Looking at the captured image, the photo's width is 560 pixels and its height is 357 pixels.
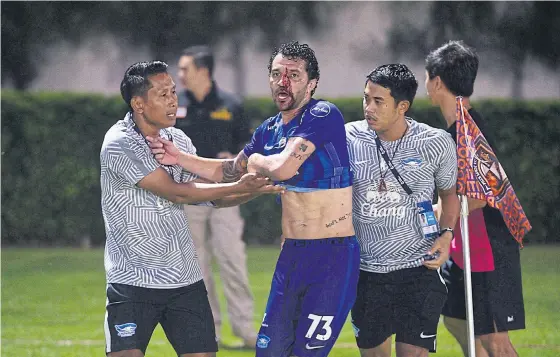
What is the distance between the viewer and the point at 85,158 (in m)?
17.2

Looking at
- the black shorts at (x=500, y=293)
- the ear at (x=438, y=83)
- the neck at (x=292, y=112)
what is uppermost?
the ear at (x=438, y=83)

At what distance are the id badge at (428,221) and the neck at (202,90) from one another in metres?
4.17

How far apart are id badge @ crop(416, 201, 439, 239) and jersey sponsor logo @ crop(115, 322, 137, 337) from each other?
186 cm

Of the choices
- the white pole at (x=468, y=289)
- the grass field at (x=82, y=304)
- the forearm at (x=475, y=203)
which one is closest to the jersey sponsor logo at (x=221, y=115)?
the grass field at (x=82, y=304)

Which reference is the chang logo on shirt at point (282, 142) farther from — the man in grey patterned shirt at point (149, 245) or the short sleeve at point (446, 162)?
the short sleeve at point (446, 162)

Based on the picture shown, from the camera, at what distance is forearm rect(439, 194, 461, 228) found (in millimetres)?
6289

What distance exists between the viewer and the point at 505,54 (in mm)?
18844

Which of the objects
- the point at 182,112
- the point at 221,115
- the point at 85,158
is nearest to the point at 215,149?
the point at 221,115

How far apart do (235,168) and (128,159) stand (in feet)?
2.61

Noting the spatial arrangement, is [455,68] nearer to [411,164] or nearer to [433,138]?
[433,138]

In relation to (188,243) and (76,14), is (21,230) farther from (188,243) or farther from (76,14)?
(188,243)

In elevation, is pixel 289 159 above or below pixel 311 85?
below

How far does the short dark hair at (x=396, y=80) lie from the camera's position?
20.3ft

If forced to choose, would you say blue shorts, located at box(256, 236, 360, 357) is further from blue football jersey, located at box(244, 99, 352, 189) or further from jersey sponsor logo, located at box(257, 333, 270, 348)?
blue football jersey, located at box(244, 99, 352, 189)
